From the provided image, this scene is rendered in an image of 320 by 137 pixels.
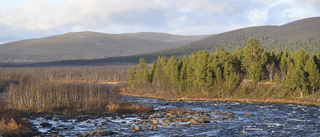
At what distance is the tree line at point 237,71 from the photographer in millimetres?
89125

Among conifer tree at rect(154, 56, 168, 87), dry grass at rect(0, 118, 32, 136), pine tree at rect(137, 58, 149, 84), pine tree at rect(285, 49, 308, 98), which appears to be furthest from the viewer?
pine tree at rect(137, 58, 149, 84)

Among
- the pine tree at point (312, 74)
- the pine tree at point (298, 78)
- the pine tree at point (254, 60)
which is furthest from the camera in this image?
the pine tree at point (254, 60)

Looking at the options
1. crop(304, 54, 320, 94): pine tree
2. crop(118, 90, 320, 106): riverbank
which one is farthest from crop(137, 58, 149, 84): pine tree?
crop(304, 54, 320, 94): pine tree

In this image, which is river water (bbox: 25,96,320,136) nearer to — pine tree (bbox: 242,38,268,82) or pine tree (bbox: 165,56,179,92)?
pine tree (bbox: 242,38,268,82)

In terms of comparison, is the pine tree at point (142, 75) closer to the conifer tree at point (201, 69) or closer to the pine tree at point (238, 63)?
the conifer tree at point (201, 69)

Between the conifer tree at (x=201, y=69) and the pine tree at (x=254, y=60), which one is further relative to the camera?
the conifer tree at (x=201, y=69)

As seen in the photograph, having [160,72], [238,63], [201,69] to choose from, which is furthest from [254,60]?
[160,72]

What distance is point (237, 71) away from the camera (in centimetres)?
11981

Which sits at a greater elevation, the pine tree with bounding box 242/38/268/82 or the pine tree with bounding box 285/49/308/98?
the pine tree with bounding box 242/38/268/82

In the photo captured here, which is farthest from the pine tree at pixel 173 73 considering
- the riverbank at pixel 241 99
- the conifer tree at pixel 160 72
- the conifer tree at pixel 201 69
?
the conifer tree at pixel 201 69

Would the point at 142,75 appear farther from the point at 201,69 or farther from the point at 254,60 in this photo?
the point at 254,60

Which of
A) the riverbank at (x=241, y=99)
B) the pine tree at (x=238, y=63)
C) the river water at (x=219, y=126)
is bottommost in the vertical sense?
the riverbank at (x=241, y=99)

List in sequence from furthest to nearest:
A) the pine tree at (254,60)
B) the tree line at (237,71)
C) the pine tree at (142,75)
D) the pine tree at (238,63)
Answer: the pine tree at (142,75)
the pine tree at (238,63)
the pine tree at (254,60)
the tree line at (237,71)

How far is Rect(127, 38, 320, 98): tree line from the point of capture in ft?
292
